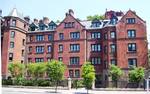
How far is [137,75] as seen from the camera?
138 feet

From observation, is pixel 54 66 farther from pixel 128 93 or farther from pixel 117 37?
pixel 117 37

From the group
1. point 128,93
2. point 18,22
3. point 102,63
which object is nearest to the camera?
point 128,93

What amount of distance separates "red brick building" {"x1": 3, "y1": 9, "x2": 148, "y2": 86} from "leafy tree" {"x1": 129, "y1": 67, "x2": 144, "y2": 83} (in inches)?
157

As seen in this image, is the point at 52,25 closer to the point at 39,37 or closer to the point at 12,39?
the point at 39,37

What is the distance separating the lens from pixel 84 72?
36.7 m

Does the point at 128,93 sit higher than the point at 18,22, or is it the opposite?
the point at 18,22

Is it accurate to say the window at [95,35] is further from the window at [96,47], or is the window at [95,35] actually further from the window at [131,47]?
the window at [131,47]

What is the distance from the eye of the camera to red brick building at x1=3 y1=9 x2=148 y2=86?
4756cm

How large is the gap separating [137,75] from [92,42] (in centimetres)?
1372

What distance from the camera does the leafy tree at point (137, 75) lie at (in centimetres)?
4181

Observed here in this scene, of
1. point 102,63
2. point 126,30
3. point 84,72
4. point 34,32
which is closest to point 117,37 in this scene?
point 126,30

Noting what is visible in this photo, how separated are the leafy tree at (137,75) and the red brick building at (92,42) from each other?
399 cm

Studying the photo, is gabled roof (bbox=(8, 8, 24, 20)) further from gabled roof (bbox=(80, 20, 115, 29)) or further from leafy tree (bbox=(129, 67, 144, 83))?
leafy tree (bbox=(129, 67, 144, 83))

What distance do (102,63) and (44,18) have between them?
65.2ft
